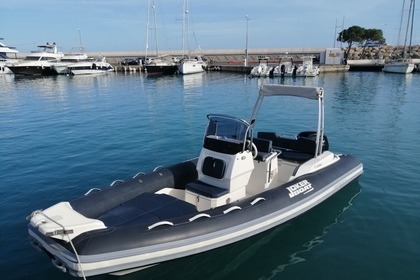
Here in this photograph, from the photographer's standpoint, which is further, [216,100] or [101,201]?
[216,100]

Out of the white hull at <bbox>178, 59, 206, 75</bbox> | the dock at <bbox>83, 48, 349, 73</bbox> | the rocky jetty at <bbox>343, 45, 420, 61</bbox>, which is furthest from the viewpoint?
the rocky jetty at <bbox>343, 45, 420, 61</bbox>

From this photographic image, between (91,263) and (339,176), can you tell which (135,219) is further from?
(339,176)

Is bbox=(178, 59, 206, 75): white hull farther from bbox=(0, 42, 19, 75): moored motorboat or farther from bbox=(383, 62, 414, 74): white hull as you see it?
bbox=(383, 62, 414, 74): white hull

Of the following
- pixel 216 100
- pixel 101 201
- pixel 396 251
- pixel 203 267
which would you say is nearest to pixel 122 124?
pixel 216 100

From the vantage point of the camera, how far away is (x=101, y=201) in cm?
589

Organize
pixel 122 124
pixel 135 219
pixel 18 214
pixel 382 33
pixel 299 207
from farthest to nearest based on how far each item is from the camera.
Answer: pixel 382 33 → pixel 122 124 → pixel 18 214 → pixel 299 207 → pixel 135 219

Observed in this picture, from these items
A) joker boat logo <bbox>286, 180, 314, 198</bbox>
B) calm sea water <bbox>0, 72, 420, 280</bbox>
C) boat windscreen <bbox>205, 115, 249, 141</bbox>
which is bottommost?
calm sea water <bbox>0, 72, 420, 280</bbox>

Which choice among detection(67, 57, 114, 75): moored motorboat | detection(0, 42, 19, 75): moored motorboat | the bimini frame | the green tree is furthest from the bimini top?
the green tree

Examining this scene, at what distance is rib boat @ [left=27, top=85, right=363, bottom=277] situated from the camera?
4.68 meters

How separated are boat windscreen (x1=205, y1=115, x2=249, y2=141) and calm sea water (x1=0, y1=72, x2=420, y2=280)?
2.15 m

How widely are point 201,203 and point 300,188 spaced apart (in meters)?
2.28

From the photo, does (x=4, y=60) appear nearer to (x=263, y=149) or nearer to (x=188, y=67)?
(x=188, y=67)

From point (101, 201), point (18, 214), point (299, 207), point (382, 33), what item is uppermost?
point (382, 33)

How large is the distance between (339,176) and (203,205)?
3869 mm
